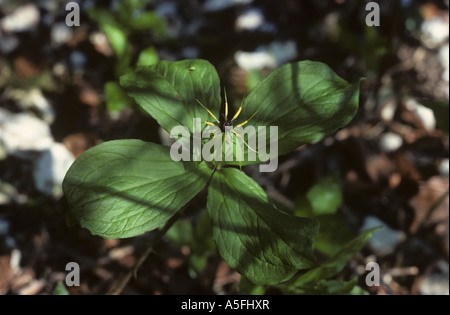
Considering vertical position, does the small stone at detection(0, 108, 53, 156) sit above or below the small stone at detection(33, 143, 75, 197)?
above

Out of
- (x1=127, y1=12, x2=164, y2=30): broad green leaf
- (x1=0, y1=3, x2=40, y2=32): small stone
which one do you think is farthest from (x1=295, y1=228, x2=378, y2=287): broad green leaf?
(x1=0, y1=3, x2=40, y2=32): small stone

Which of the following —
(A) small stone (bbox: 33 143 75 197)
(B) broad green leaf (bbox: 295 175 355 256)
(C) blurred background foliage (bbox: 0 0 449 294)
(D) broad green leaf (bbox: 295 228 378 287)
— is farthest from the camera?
(A) small stone (bbox: 33 143 75 197)

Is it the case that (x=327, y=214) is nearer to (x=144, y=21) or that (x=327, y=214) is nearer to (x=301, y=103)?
(x=301, y=103)

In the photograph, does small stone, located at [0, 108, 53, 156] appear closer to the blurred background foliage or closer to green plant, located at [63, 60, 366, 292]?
the blurred background foliage

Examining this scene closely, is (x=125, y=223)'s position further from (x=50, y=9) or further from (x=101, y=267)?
(x=50, y=9)

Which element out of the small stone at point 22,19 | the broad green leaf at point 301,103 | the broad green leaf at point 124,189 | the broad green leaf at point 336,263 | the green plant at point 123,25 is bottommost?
the broad green leaf at point 336,263

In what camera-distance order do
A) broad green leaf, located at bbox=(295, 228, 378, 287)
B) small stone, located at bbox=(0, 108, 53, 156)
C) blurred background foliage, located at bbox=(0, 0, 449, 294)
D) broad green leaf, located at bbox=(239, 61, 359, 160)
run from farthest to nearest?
small stone, located at bbox=(0, 108, 53, 156) → blurred background foliage, located at bbox=(0, 0, 449, 294) → broad green leaf, located at bbox=(295, 228, 378, 287) → broad green leaf, located at bbox=(239, 61, 359, 160)

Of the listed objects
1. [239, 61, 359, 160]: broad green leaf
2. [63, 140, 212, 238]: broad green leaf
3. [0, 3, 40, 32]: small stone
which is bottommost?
[63, 140, 212, 238]: broad green leaf

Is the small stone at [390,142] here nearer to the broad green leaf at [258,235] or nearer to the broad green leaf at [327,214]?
the broad green leaf at [327,214]

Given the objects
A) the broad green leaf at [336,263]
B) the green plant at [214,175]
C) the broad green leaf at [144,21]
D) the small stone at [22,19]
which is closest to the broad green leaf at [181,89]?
the green plant at [214,175]
